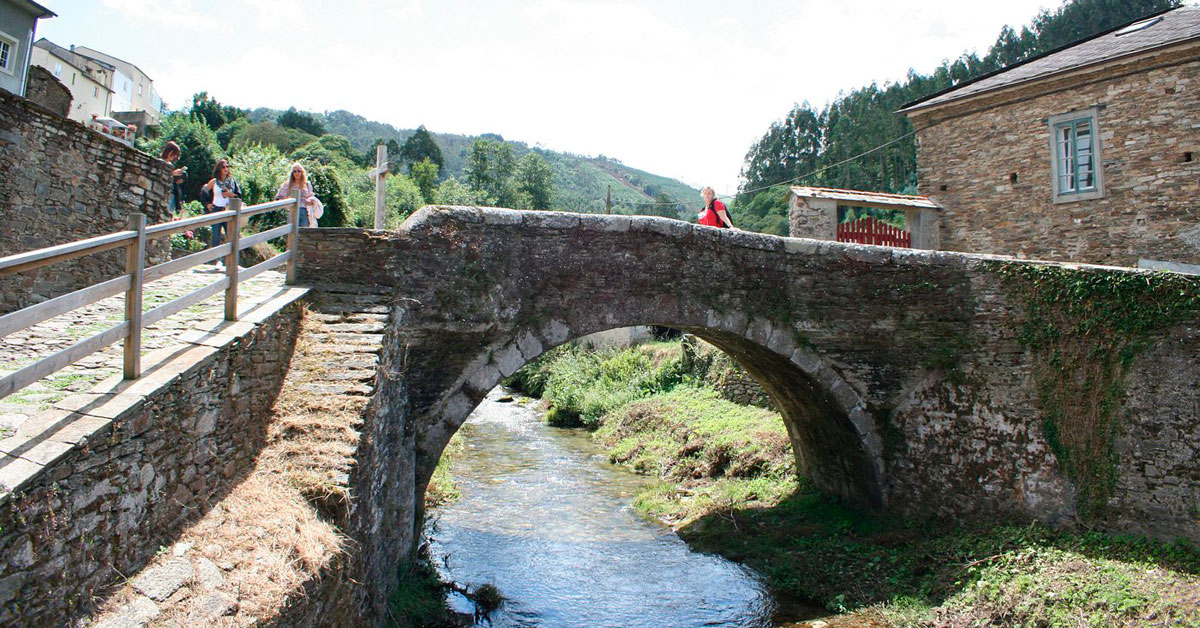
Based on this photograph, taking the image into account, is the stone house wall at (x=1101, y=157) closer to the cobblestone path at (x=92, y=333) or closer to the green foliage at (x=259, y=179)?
the cobblestone path at (x=92, y=333)

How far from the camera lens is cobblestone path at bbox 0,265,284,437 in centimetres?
366

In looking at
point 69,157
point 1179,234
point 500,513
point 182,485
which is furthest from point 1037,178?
point 69,157

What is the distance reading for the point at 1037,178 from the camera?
45.4 feet

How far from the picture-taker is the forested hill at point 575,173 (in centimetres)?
7281

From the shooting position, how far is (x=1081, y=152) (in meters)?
13.4

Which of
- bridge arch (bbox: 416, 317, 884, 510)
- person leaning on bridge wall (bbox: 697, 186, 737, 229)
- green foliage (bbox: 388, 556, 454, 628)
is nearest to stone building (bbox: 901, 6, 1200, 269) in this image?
bridge arch (bbox: 416, 317, 884, 510)

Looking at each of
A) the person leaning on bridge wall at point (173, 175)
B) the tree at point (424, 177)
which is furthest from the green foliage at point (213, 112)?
the person leaning on bridge wall at point (173, 175)

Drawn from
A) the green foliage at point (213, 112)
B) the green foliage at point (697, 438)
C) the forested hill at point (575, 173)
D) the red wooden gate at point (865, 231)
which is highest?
the forested hill at point (575, 173)

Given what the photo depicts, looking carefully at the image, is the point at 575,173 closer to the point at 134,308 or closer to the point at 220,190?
the point at 220,190

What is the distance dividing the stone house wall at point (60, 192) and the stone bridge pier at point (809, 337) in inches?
185

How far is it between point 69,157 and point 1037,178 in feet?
51.0

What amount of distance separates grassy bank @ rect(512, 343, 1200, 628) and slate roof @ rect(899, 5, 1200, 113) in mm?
7595

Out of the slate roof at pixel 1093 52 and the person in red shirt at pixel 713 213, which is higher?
the slate roof at pixel 1093 52

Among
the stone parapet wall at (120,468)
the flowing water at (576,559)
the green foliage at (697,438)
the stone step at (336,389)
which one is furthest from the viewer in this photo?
the green foliage at (697,438)
